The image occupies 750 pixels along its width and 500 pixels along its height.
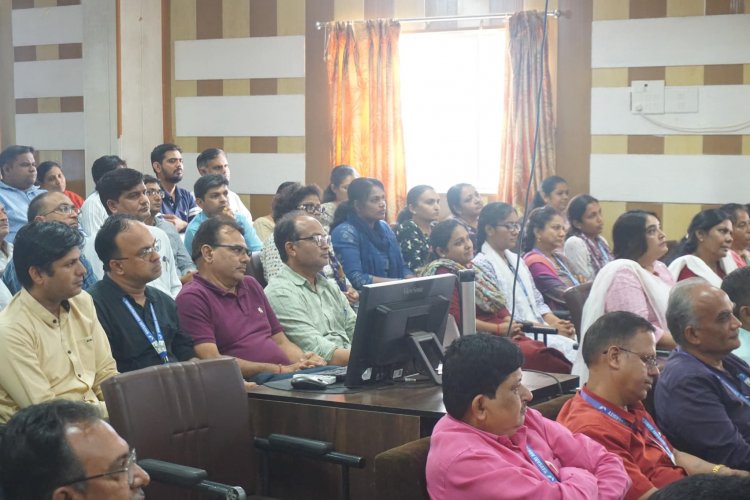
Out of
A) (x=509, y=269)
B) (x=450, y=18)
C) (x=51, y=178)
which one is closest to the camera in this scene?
(x=509, y=269)

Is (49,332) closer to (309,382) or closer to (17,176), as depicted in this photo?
(309,382)

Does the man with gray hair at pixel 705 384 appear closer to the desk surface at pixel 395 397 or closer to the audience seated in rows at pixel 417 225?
the desk surface at pixel 395 397

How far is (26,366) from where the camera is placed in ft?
8.62

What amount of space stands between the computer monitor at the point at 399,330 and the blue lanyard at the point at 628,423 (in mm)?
669

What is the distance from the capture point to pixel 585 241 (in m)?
6.11

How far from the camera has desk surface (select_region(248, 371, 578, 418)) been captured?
274 cm

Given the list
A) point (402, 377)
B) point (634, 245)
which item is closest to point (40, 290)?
point (402, 377)

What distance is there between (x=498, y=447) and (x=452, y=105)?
5720mm

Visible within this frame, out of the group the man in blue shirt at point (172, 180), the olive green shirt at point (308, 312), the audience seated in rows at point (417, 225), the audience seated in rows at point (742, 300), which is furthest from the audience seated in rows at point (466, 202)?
the audience seated in rows at point (742, 300)

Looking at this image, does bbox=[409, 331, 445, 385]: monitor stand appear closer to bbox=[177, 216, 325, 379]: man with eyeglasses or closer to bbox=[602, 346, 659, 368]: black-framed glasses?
bbox=[177, 216, 325, 379]: man with eyeglasses

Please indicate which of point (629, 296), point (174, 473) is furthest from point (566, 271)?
point (174, 473)

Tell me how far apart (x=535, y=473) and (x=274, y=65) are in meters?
6.27

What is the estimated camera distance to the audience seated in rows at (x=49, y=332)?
2.61 metres

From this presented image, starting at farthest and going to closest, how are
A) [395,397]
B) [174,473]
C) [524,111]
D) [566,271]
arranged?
[524,111] < [566,271] < [395,397] < [174,473]
